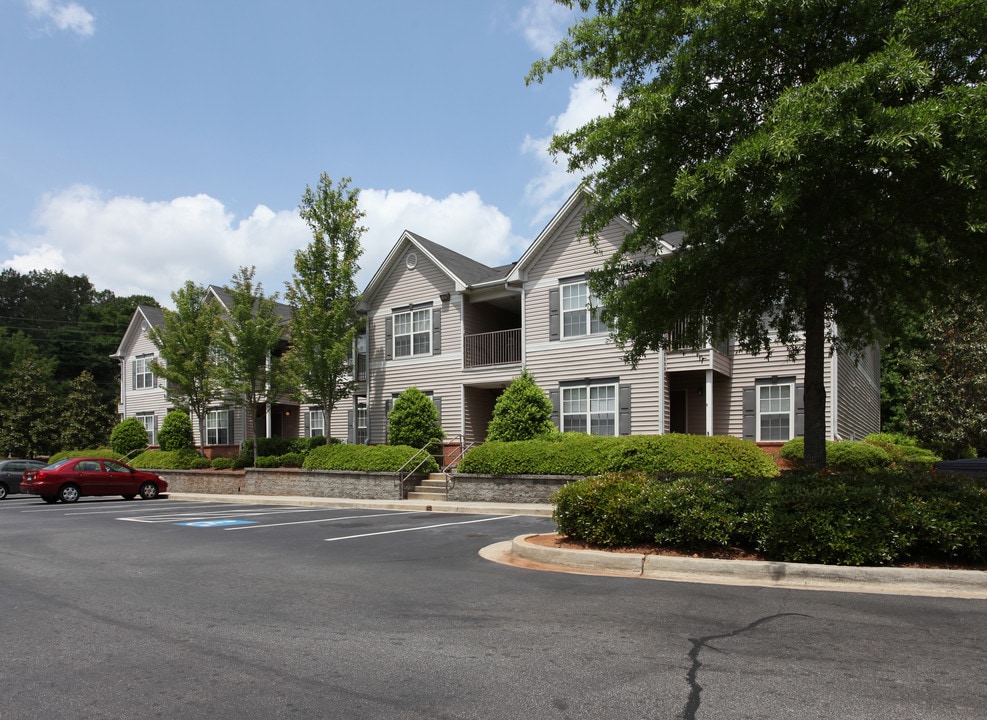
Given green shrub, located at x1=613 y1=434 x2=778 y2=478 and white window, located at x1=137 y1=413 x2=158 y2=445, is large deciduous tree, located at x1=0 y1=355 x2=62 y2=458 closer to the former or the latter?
white window, located at x1=137 y1=413 x2=158 y2=445

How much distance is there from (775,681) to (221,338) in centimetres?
2731

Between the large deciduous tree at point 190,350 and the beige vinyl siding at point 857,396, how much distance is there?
24359 mm

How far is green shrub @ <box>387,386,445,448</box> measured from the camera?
2444 cm

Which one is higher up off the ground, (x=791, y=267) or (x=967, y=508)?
(x=791, y=267)

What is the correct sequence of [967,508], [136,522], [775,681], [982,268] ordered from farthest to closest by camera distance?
[136,522] < [982,268] < [967,508] < [775,681]

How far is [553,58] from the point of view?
435 inches

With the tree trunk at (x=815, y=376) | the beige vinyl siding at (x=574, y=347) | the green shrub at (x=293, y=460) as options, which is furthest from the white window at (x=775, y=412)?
the green shrub at (x=293, y=460)

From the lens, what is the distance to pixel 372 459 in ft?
75.4

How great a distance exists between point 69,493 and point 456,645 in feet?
73.9

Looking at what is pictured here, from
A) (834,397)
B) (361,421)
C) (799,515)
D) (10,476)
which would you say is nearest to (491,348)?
(361,421)

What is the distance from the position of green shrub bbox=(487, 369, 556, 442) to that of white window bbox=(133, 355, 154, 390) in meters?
27.1

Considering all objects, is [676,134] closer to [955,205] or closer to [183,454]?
[955,205]

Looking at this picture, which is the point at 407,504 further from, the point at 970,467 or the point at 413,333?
the point at 970,467

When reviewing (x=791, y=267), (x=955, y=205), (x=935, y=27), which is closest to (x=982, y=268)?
(x=955, y=205)
